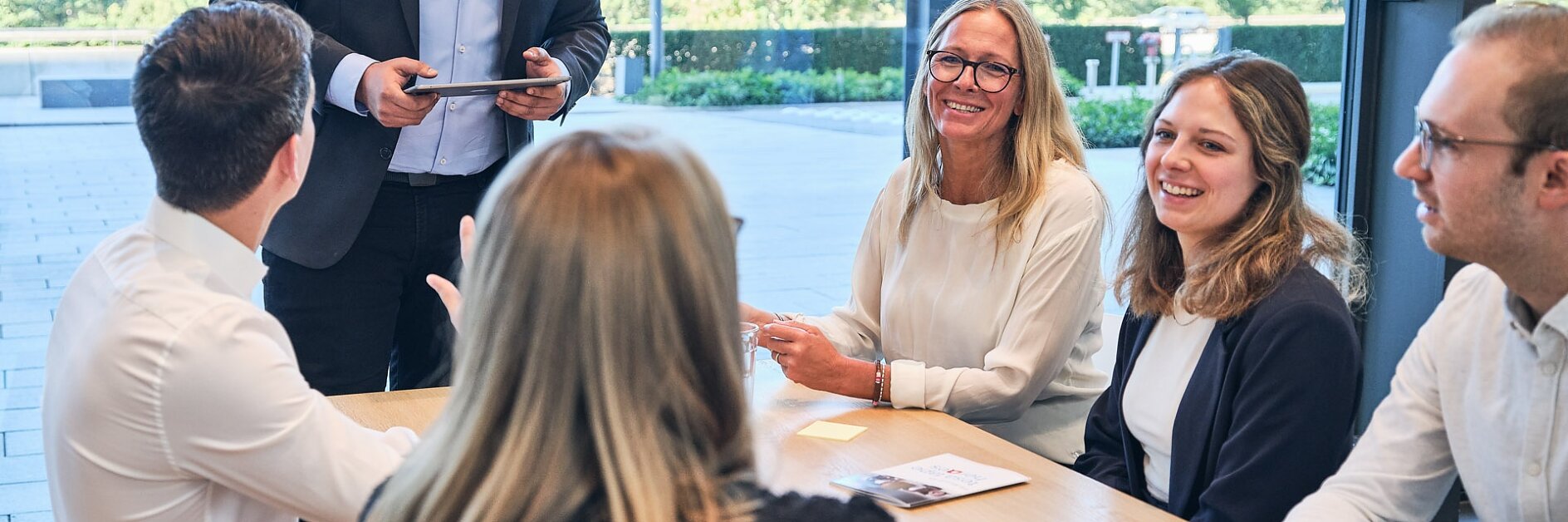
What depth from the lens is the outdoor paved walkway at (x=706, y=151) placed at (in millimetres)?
3293

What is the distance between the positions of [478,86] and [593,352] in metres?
1.66

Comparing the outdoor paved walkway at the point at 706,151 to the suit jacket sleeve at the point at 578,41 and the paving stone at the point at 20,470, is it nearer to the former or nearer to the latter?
the paving stone at the point at 20,470

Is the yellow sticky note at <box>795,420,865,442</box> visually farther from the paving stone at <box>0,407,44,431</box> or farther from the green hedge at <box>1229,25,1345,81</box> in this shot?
the green hedge at <box>1229,25,1345,81</box>

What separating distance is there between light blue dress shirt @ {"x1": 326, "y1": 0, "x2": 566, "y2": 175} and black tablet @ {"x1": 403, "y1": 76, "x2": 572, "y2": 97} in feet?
0.50

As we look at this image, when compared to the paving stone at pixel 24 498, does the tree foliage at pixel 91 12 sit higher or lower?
higher

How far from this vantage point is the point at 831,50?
4.26 metres

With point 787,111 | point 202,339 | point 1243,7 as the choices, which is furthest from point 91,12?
point 1243,7

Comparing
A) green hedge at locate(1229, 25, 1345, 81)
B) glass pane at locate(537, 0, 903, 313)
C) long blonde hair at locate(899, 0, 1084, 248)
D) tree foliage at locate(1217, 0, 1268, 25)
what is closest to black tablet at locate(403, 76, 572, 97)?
long blonde hair at locate(899, 0, 1084, 248)

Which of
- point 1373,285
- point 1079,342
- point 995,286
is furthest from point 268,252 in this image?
point 1373,285

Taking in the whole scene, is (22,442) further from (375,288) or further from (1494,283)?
(1494,283)

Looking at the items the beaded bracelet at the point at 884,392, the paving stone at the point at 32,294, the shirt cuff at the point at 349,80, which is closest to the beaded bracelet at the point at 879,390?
the beaded bracelet at the point at 884,392

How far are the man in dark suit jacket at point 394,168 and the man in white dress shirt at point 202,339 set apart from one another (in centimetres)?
97

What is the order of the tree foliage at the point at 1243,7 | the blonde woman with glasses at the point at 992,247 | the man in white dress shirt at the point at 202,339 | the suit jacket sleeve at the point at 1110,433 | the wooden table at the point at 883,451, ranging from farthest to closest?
the tree foliage at the point at 1243,7, the blonde woman with glasses at the point at 992,247, the suit jacket sleeve at the point at 1110,433, the wooden table at the point at 883,451, the man in white dress shirt at the point at 202,339

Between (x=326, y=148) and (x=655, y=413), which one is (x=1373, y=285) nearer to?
(x=326, y=148)
